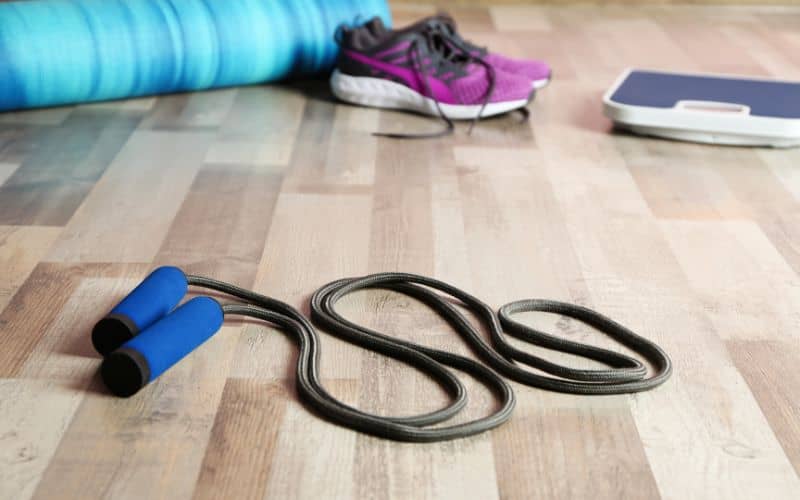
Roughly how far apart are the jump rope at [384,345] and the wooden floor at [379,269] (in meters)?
0.02

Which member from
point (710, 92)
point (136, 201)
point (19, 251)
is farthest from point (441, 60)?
point (19, 251)

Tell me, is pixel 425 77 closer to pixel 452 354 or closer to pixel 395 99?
pixel 395 99

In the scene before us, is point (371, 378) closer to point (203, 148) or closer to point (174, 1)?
point (203, 148)

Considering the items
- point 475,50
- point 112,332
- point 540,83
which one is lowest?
point 540,83

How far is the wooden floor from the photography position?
1001 mm

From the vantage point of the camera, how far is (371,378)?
115 cm

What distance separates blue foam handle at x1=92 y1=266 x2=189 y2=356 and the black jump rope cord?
0.09 metres

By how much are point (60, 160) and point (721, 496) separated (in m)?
1.28

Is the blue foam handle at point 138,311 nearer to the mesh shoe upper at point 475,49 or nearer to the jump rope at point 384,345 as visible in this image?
the jump rope at point 384,345

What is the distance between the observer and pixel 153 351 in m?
1.08

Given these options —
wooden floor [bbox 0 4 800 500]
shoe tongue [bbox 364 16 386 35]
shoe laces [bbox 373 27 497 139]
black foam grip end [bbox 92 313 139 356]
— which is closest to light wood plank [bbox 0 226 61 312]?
wooden floor [bbox 0 4 800 500]

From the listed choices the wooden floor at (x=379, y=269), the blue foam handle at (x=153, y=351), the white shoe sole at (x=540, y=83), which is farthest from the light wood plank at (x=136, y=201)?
the white shoe sole at (x=540, y=83)

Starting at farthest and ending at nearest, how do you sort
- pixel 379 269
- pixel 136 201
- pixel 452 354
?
pixel 136 201 → pixel 379 269 → pixel 452 354

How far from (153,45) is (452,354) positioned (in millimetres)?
1176
